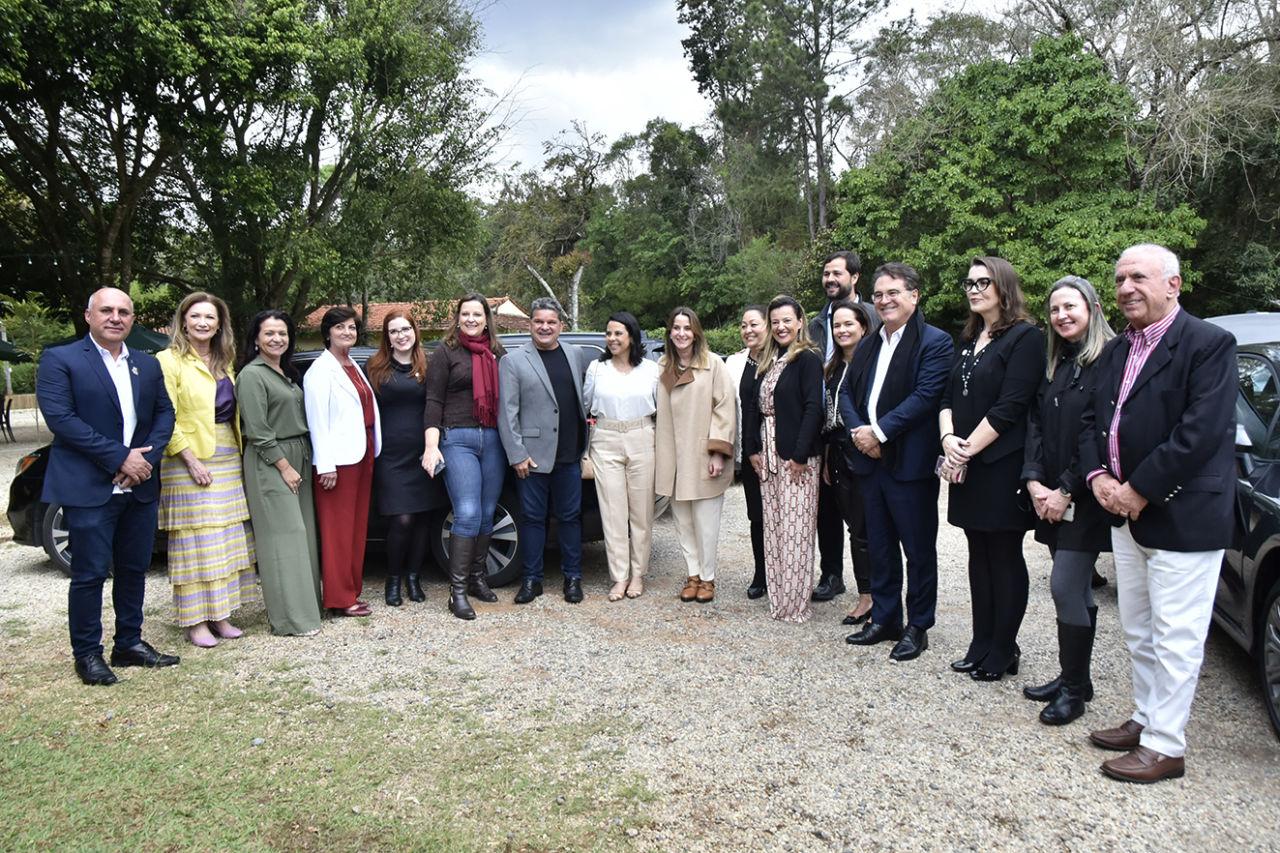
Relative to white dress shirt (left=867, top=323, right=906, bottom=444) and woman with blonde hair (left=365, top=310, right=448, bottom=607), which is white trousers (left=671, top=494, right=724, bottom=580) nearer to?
white dress shirt (left=867, top=323, right=906, bottom=444)

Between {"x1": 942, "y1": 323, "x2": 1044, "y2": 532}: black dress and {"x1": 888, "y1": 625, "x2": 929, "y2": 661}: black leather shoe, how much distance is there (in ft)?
2.50

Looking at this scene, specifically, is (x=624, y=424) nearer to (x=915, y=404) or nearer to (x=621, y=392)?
(x=621, y=392)

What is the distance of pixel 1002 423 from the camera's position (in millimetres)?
3768

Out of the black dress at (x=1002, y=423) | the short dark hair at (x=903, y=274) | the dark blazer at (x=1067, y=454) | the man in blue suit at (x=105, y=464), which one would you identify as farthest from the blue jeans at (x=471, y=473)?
the dark blazer at (x=1067, y=454)

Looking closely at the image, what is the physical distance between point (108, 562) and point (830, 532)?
410 centimetres

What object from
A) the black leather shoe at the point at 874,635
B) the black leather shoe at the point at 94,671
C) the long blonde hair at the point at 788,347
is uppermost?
the long blonde hair at the point at 788,347

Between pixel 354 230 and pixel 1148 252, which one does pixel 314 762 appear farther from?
pixel 354 230

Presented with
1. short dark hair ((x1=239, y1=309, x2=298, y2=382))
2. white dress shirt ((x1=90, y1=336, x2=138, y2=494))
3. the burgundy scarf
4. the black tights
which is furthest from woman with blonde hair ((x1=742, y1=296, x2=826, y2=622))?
white dress shirt ((x1=90, y1=336, x2=138, y2=494))

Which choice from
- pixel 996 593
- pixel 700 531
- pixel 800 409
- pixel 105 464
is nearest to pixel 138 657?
pixel 105 464

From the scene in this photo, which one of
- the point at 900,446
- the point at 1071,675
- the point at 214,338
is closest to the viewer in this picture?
the point at 1071,675

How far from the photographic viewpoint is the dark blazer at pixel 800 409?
15.9 feet

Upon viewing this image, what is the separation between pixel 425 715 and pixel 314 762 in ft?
1.80

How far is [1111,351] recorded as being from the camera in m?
3.29

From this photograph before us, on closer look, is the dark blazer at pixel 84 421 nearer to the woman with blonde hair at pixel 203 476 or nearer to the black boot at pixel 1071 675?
the woman with blonde hair at pixel 203 476
